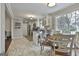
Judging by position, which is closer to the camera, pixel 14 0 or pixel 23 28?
pixel 14 0

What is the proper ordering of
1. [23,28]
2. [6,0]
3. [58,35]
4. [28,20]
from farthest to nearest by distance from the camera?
[23,28] → [28,20] → [58,35] → [6,0]

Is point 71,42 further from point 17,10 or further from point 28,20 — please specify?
point 17,10

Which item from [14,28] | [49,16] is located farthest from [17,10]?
[49,16]

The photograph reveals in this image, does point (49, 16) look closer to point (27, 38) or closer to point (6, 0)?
point (27, 38)

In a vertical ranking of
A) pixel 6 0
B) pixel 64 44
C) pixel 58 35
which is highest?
pixel 6 0

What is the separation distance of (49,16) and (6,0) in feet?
3.73

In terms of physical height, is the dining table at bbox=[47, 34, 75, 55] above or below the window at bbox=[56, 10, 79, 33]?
below

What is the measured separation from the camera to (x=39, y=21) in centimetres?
256

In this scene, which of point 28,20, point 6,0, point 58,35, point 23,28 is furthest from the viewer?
point 23,28

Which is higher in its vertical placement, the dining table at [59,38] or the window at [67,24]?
the window at [67,24]

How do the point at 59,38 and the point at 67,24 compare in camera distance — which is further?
the point at 59,38

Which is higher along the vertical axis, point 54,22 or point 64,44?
point 54,22

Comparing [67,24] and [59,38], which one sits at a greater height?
[67,24]

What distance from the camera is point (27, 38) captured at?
2717mm
